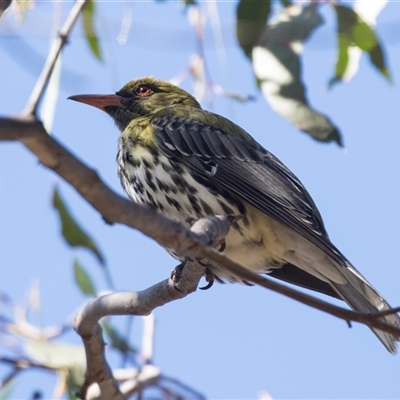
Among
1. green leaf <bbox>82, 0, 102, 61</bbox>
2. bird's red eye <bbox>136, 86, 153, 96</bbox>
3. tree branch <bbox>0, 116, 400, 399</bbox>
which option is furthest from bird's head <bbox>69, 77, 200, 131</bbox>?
tree branch <bbox>0, 116, 400, 399</bbox>

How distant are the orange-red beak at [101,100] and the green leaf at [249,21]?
1431 mm

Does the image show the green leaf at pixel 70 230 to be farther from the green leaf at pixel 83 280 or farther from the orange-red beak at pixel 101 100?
the orange-red beak at pixel 101 100

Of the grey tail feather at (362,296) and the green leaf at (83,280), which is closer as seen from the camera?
the grey tail feather at (362,296)

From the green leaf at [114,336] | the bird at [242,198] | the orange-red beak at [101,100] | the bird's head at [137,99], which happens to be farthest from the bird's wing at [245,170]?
the green leaf at [114,336]

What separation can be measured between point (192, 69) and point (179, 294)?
1750mm

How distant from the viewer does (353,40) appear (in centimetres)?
381

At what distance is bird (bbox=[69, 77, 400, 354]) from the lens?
12.5 ft

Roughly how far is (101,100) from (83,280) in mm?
1324

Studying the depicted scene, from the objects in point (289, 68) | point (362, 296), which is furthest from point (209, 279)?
point (289, 68)

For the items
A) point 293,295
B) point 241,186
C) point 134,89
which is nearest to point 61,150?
point 293,295

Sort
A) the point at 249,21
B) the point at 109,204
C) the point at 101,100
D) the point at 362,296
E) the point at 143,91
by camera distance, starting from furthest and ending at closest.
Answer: the point at 143,91 < the point at 101,100 < the point at 362,296 < the point at 249,21 < the point at 109,204

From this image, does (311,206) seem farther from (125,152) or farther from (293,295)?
(293,295)

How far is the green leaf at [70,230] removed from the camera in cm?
346

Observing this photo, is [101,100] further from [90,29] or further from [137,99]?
[90,29]
